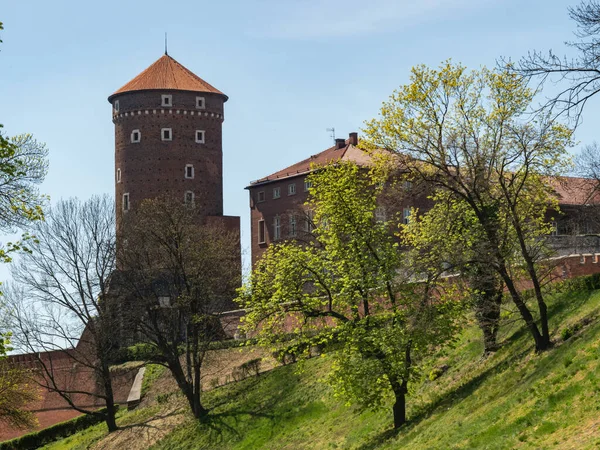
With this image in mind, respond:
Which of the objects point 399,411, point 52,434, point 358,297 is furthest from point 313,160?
point 399,411

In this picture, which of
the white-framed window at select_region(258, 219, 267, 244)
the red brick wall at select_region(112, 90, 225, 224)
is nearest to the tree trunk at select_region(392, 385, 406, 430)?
the white-framed window at select_region(258, 219, 267, 244)

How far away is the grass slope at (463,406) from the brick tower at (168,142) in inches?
1081

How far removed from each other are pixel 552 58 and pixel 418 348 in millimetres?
11504

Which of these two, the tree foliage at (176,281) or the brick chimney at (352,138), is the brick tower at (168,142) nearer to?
the brick chimney at (352,138)

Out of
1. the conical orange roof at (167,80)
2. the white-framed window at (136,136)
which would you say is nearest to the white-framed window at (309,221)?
the white-framed window at (136,136)

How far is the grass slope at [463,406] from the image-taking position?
21.3 meters

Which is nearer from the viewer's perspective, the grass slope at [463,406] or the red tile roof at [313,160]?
the grass slope at [463,406]

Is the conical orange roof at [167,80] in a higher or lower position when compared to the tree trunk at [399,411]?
higher

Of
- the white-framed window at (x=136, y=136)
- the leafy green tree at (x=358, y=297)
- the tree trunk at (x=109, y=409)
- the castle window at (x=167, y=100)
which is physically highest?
the castle window at (x=167, y=100)

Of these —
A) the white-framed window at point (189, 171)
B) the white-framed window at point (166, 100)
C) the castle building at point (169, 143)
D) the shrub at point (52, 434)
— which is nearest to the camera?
the shrub at point (52, 434)

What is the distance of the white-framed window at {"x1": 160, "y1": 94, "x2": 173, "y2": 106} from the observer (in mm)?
70438

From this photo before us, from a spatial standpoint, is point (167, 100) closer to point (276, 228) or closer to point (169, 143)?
point (169, 143)

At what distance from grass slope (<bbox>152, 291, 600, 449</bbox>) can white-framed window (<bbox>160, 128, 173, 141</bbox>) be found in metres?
29.2

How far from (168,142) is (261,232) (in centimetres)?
890
